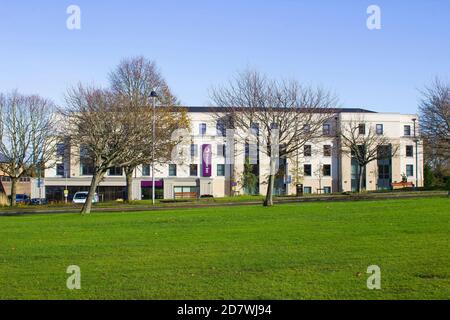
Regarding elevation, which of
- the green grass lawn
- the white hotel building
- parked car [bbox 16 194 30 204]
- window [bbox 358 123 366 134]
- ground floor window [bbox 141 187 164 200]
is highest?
window [bbox 358 123 366 134]

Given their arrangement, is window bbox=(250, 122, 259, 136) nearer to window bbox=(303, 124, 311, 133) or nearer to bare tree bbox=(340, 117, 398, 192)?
window bbox=(303, 124, 311, 133)

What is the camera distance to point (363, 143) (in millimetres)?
62906

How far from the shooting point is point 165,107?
50.9m

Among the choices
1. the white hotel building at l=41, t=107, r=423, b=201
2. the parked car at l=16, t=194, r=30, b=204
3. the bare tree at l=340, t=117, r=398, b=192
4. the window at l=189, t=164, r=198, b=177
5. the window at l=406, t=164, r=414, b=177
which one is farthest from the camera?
the window at l=406, t=164, r=414, b=177

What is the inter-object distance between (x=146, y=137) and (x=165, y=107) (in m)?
15.4

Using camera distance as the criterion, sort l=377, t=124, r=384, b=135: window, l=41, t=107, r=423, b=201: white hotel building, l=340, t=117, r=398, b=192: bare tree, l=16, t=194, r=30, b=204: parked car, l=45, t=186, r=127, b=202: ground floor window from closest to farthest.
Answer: l=340, t=117, r=398, b=192: bare tree, l=16, t=194, r=30, b=204: parked car, l=45, t=186, r=127, b=202: ground floor window, l=41, t=107, r=423, b=201: white hotel building, l=377, t=124, r=384, b=135: window

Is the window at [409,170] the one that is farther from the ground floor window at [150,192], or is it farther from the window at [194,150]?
the ground floor window at [150,192]

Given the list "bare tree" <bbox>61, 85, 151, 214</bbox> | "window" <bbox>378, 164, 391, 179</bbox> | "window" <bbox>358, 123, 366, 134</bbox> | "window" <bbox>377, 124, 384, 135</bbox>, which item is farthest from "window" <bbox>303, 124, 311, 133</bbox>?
"window" <bbox>378, 164, 391, 179</bbox>

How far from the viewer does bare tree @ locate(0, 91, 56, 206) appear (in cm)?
5272

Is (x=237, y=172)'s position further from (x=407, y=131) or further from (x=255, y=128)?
(x=255, y=128)

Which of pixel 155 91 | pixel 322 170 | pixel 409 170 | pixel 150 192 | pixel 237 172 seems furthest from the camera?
pixel 409 170

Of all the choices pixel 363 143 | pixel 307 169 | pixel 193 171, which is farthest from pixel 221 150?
pixel 363 143

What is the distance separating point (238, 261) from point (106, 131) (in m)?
23.5

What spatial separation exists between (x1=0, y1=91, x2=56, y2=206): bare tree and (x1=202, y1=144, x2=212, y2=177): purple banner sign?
22.7m
